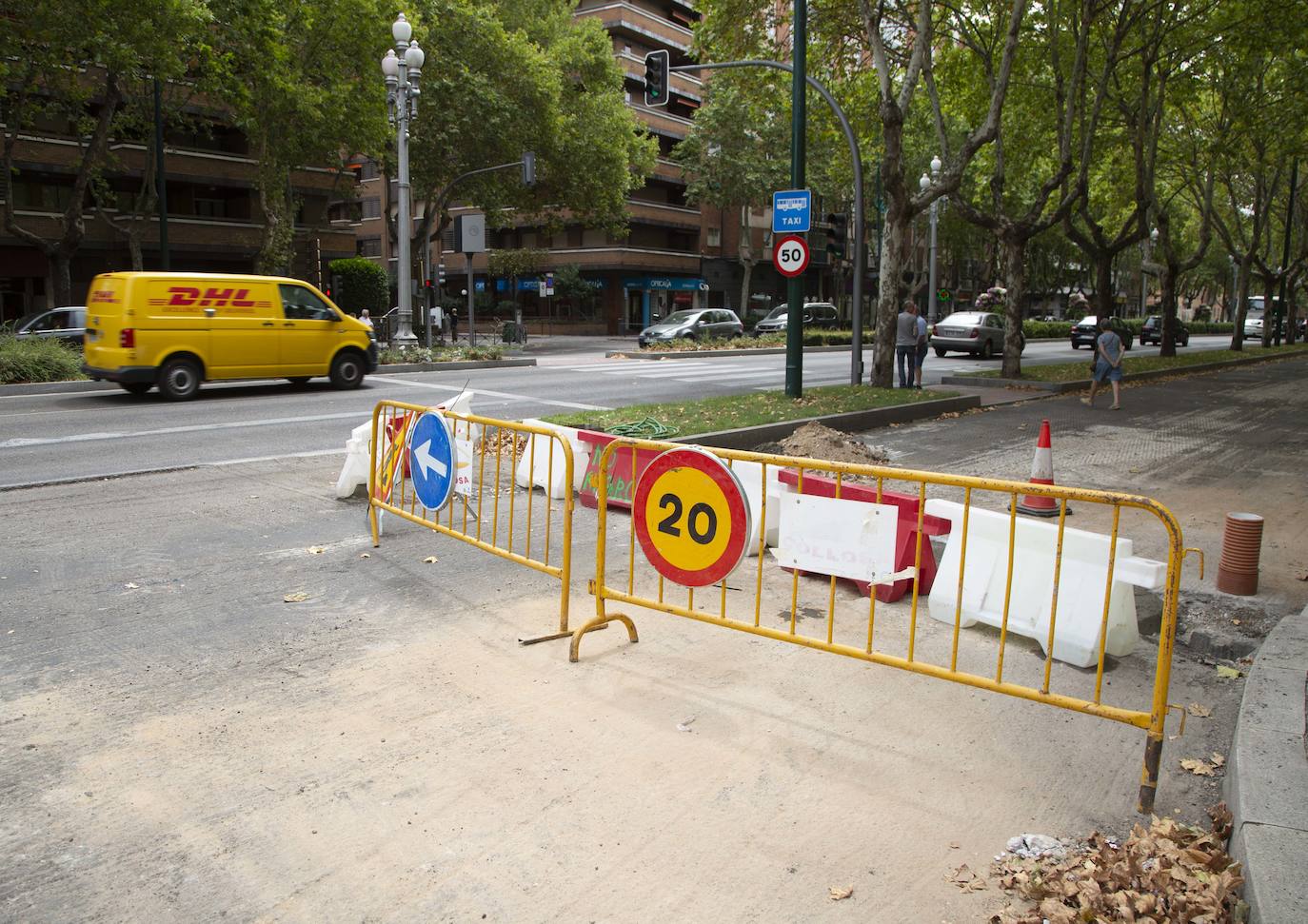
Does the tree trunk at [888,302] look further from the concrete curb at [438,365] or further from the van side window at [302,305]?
the concrete curb at [438,365]

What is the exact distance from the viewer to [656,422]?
35.1 ft

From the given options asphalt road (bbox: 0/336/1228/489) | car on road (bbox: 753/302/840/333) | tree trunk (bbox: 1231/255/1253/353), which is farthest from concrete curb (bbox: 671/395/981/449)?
car on road (bbox: 753/302/840/333)

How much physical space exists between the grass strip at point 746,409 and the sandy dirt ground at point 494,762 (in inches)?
212

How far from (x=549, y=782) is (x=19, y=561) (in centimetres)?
461

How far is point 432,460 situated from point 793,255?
29.0 ft

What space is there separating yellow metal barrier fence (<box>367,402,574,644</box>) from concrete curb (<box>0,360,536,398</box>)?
32.6ft

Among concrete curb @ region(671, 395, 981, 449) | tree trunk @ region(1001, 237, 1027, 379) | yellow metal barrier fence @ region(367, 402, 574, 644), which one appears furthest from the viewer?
tree trunk @ region(1001, 237, 1027, 379)

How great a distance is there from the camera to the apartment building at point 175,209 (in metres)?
33.8

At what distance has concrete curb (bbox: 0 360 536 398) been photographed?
16.0 meters

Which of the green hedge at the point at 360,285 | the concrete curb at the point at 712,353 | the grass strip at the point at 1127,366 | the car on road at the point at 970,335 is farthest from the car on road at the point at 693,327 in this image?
the green hedge at the point at 360,285

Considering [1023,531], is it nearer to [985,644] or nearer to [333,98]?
[985,644]

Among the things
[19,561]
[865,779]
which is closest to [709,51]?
[19,561]

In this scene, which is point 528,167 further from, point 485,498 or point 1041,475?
point 1041,475

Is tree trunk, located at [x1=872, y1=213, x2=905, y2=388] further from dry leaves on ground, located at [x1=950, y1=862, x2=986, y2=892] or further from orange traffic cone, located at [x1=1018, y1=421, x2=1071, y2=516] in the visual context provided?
dry leaves on ground, located at [x1=950, y1=862, x2=986, y2=892]
